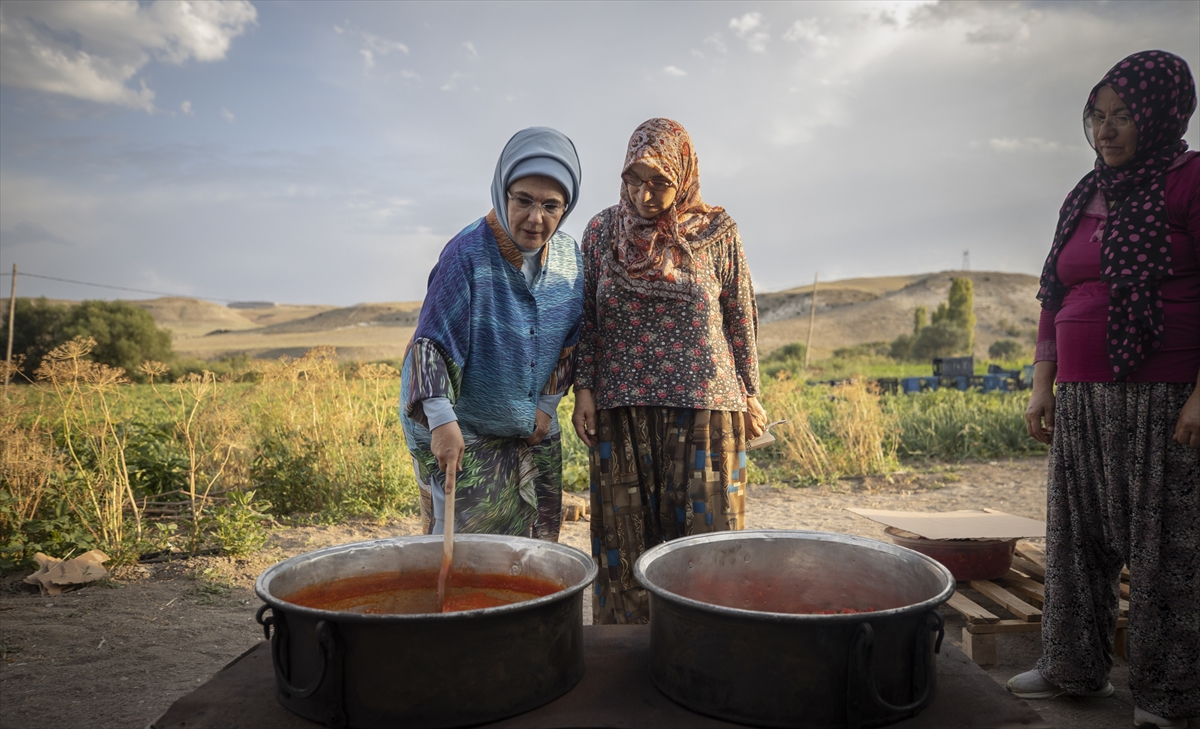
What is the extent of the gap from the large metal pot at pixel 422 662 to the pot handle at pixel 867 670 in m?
0.55

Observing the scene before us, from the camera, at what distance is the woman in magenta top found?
2.28 metres

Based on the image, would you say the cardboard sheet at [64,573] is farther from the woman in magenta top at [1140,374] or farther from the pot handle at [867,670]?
the woman in magenta top at [1140,374]

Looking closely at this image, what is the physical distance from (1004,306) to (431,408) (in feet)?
240

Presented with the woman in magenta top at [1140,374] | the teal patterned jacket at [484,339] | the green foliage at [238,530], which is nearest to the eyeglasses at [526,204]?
the teal patterned jacket at [484,339]

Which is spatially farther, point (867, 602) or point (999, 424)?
point (999, 424)

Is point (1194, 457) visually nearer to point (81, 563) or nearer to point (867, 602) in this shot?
point (867, 602)

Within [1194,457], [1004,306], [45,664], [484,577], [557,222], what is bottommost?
[45,664]

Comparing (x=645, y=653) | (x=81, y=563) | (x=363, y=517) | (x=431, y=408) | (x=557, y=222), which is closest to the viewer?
(x=645, y=653)

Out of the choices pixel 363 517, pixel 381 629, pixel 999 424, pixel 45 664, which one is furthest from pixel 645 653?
pixel 999 424

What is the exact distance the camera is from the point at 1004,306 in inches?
2601

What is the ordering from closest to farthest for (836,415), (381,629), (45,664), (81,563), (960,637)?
(381,629)
(45,664)
(960,637)
(81,563)
(836,415)

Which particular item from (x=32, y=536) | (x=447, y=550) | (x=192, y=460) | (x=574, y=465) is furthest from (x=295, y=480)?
(x=447, y=550)

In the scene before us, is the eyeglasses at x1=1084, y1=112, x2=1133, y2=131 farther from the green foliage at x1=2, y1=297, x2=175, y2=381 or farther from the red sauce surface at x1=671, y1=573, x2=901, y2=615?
the green foliage at x1=2, y1=297, x2=175, y2=381

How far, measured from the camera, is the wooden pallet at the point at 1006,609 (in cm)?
320
